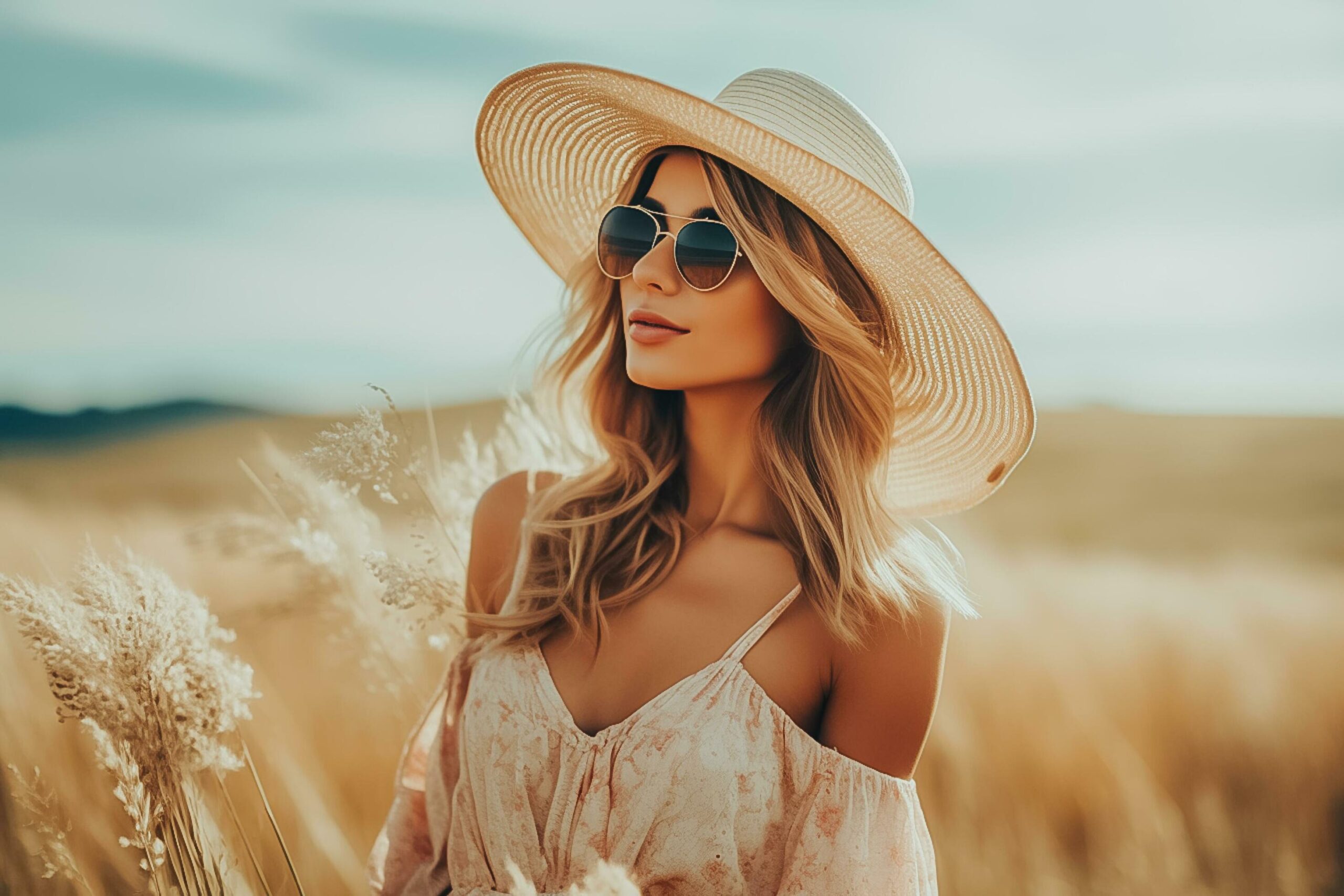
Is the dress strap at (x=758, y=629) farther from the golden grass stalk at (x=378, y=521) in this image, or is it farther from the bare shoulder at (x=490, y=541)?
the golden grass stalk at (x=378, y=521)

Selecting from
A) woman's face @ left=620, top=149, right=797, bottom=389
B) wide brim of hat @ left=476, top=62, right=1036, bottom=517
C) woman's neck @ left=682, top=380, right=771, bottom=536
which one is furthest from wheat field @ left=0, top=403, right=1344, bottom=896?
woman's face @ left=620, top=149, right=797, bottom=389

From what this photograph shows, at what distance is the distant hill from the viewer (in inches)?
143

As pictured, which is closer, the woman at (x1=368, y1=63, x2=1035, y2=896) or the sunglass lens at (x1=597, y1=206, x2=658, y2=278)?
the woman at (x1=368, y1=63, x2=1035, y2=896)

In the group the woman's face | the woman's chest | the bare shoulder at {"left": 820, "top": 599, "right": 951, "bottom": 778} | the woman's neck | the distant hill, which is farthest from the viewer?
the distant hill

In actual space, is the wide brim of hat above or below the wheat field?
above

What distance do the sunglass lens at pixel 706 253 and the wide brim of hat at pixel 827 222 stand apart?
0.42 ft

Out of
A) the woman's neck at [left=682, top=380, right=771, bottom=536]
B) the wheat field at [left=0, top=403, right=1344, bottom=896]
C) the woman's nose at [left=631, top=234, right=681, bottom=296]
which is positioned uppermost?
the woman's nose at [left=631, top=234, right=681, bottom=296]

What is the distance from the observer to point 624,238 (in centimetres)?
205

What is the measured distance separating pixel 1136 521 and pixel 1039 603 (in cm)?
465

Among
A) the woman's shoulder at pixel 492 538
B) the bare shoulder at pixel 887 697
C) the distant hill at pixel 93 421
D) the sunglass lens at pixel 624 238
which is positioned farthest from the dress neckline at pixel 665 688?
the distant hill at pixel 93 421

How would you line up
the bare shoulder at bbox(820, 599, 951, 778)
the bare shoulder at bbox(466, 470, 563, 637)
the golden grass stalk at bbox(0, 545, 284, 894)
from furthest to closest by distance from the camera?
the bare shoulder at bbox(466, 470, 563, 637) < the bare shoulder at bbox(820, 599, 951, 778) < the golden grass stalk at bbox(0, 545, 284, 894)

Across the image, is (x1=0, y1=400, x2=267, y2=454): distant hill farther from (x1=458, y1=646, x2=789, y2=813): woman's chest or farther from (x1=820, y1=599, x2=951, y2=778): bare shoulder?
(x1=820, y1=599, x2=951, y2=778): bare shoulder

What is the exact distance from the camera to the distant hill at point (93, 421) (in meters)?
3.62

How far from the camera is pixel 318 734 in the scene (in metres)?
3.08
